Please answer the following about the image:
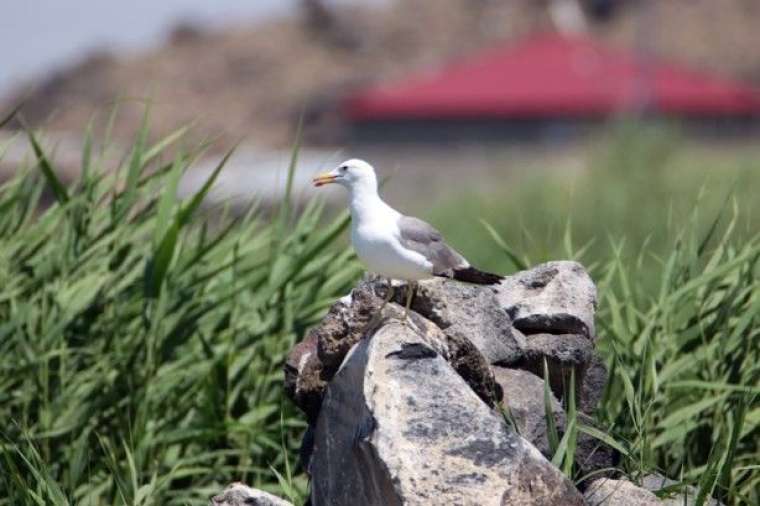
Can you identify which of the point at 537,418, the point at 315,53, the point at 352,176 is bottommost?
the point at 315,53

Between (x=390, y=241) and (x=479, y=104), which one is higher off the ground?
(x=390, y=241)

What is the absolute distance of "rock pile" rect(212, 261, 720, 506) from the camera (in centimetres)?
586

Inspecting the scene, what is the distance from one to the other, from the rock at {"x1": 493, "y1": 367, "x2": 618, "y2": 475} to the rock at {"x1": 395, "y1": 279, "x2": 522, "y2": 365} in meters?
0.08

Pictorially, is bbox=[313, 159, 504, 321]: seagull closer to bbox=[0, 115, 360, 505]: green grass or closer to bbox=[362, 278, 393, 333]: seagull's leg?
bbox=[362, 278, 393, 333]: seagull's leg

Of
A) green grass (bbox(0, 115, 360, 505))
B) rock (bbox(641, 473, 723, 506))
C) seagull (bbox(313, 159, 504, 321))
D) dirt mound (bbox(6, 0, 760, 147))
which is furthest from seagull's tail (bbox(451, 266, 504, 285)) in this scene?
dirt mound (bbox(6, 0, 760, 147))

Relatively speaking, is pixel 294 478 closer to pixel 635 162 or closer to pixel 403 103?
pixel 635 162

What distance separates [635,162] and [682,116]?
21.4 m

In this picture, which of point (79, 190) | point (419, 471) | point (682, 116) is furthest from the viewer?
point (682, 116)

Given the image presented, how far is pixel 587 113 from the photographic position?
5194 cm

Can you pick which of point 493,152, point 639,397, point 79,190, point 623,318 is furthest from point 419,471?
point 493,152

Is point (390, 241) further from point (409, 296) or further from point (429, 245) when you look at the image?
point (409, 296)

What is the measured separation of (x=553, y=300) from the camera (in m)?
6.76

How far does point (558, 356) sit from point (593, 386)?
394 mm

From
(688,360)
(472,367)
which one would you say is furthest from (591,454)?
(688,360)
